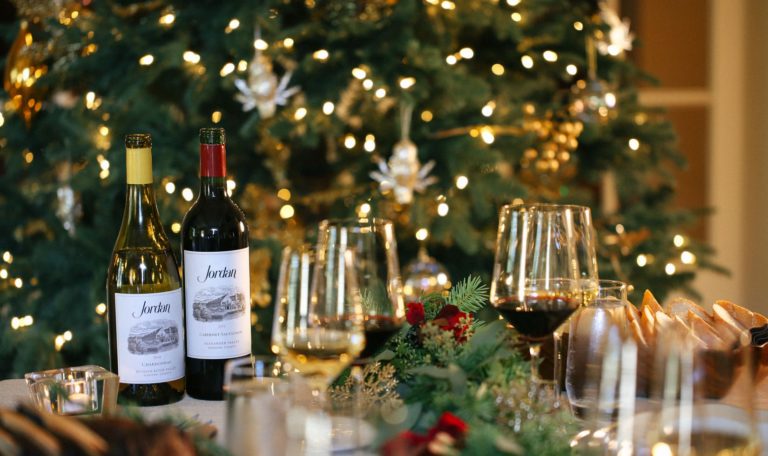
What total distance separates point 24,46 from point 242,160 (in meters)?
0.63

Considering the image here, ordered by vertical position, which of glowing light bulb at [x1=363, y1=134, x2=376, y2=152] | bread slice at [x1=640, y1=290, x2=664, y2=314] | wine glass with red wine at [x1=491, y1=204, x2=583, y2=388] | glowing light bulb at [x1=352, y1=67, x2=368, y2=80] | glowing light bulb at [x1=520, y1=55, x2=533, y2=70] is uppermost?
glowing light bulb at [x1=520, y1=55, x2=533, y2=70]

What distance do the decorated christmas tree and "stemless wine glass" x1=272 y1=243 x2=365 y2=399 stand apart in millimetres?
1163

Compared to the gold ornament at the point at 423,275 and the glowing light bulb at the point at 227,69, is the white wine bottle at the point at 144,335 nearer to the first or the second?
the glowing light bulb at the point at 227,69

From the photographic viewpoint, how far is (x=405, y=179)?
2.11m

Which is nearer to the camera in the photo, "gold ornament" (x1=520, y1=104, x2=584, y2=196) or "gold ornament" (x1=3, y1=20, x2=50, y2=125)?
"gold ornament" (x1=3, y1=20, x2=50, y2=125)

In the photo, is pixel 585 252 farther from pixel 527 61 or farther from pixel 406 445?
pixel 527 61

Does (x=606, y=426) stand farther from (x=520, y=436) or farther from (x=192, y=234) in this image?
(x=192, y=234)

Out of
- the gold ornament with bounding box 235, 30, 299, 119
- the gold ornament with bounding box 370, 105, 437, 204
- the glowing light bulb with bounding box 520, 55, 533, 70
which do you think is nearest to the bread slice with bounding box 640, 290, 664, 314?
the gold ornament with bounding box 370, 105, 437, 204

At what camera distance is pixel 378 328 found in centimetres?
83

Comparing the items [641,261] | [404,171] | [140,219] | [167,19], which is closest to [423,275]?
[404,171]

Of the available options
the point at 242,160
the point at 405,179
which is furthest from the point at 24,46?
the point at 405,179

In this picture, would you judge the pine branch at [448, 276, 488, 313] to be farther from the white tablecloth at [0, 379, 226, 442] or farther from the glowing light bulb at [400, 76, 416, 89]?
the glowing light bulb at [400, 76, 416, 89]

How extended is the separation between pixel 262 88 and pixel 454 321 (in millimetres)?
1242

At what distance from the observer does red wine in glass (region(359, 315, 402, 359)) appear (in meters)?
0.83
